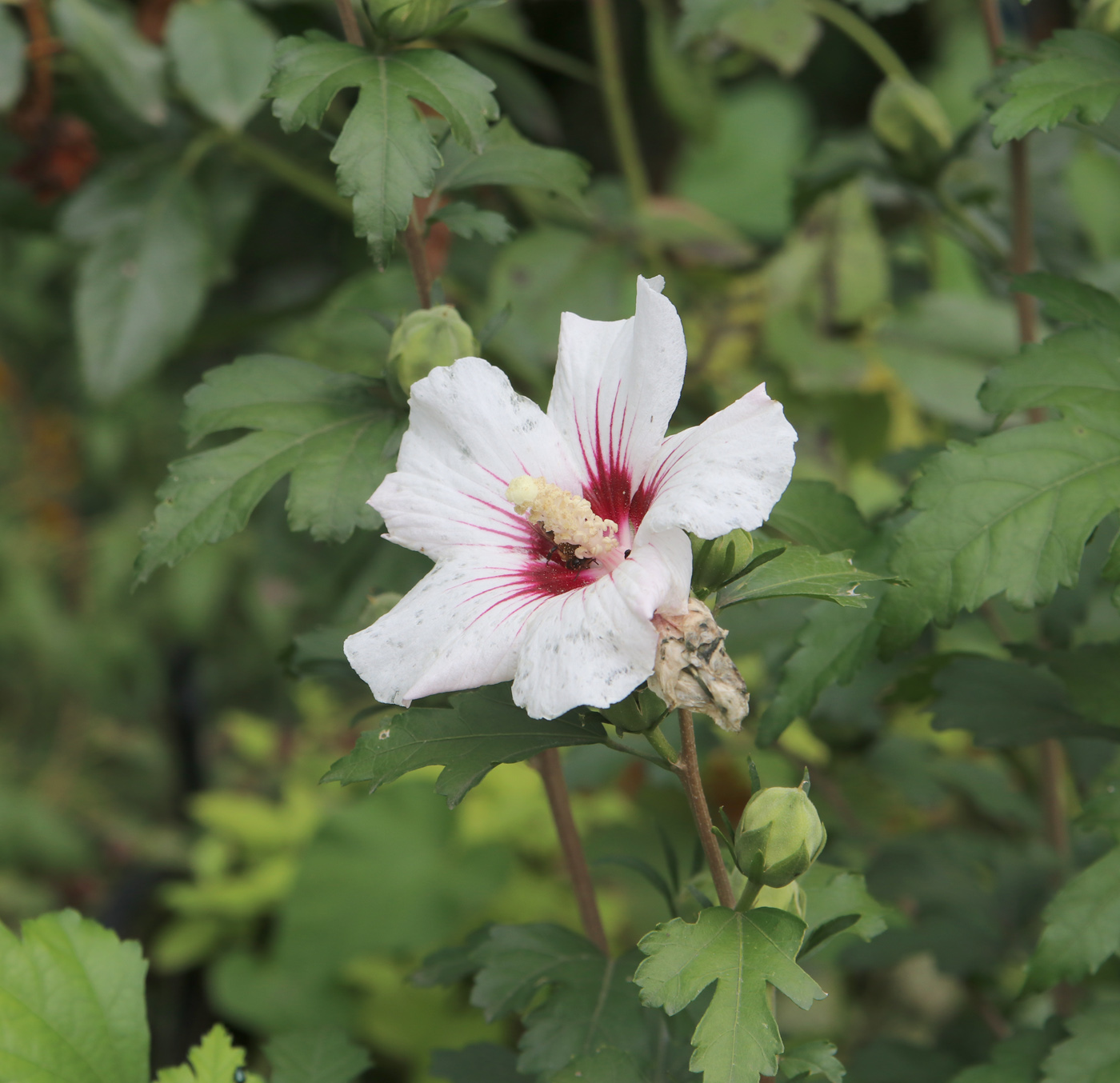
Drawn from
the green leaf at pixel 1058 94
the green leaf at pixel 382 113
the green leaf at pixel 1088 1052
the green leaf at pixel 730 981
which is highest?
the green leaf at pixel 382 113

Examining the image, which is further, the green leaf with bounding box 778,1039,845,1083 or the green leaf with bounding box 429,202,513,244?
the green leaf with bounding box 429,202,513,244

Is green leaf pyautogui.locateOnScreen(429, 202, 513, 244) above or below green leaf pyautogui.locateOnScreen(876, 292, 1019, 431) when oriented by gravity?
above

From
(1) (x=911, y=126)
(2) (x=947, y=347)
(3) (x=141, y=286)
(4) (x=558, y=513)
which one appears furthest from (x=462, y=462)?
(2) (x=947, y=347)

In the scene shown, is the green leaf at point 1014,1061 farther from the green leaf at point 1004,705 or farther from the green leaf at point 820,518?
the green leaf at point 820,518

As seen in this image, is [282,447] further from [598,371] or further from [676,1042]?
[676,1042]

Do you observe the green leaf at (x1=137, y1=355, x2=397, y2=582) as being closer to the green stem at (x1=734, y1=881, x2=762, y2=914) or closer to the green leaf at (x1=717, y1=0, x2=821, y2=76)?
the green stem at (x1=734, y1=881, x2=762, y2=914)

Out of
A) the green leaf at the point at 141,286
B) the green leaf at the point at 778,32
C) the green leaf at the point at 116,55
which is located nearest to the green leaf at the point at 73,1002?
the green leaf at the point at 141,286

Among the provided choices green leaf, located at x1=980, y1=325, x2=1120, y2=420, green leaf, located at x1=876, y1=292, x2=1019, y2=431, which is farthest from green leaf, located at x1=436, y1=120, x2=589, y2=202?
green leaf, located at x1=876, y1=292, x2=1019, y2=431
